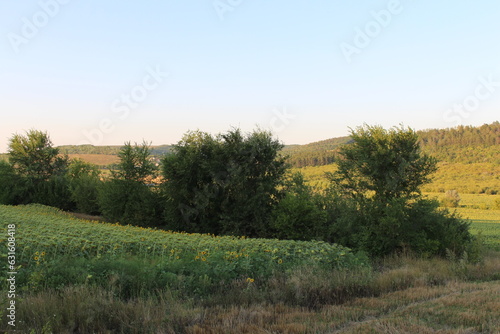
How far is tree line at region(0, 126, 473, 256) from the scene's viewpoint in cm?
1372

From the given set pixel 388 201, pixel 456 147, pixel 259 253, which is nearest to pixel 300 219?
pixel 388 201

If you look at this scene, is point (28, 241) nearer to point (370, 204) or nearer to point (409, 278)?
point (409, 278)

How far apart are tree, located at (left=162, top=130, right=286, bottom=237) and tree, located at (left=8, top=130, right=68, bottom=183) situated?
20.3 metres

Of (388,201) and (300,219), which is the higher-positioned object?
(388,201)

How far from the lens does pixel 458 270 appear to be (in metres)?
9.62

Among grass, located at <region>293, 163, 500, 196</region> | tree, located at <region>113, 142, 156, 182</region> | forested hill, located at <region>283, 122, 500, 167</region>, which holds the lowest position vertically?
grass, located at <region>293, 163, 500, 196</region>

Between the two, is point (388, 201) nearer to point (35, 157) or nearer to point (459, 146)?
point (35, 157)

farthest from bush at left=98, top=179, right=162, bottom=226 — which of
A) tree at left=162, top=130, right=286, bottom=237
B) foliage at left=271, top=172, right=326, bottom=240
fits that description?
foliage at left=271, top=172, right=326, bottom=240

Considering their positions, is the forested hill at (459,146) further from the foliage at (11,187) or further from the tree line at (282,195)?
the tree line at (282,195)

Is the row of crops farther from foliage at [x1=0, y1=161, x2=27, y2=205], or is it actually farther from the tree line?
foliage at [x1=0, y1=161, x2=27, y2=205]

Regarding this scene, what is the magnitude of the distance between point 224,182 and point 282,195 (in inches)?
126

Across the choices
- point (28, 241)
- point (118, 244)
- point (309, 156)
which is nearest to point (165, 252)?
point (118, 244)

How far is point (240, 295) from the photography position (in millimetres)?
6379

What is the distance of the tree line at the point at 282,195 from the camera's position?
45.0 ft
